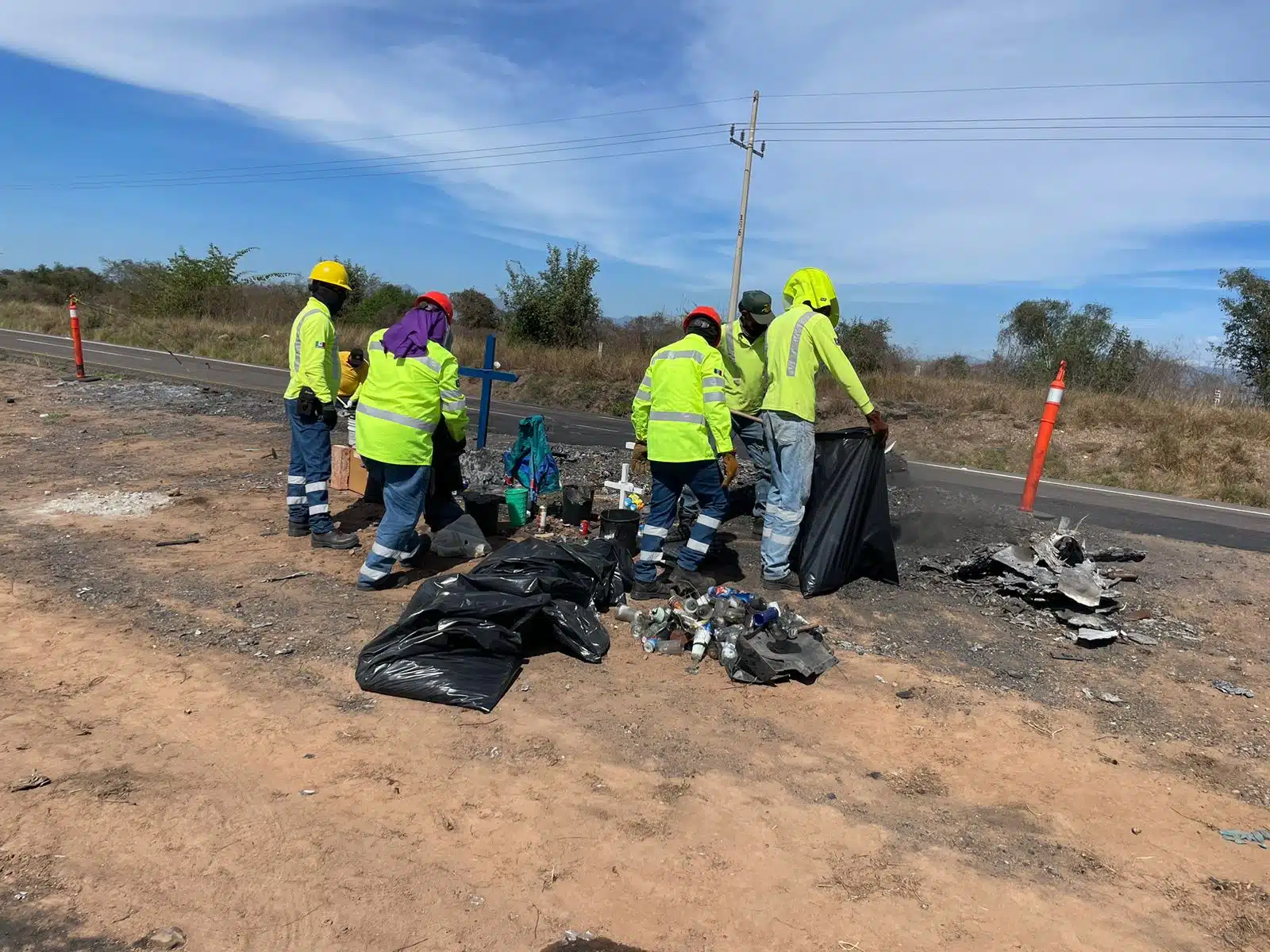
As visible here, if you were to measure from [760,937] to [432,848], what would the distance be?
3.49 ft

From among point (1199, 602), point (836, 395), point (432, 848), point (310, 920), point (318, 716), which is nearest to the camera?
point (310, 920)

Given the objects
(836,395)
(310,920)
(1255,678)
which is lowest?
(310,920)

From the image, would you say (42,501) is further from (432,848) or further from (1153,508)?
(1153,508)

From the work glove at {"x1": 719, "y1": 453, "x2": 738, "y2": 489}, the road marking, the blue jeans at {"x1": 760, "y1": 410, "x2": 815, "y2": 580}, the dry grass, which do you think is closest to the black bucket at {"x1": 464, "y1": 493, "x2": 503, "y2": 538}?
the work glove at {"x1": 719, "y1": 453, "x2": 738, "y2": 489}

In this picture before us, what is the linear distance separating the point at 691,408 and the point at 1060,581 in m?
2.55

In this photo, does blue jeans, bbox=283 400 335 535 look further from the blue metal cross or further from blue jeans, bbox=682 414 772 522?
blue jeans, bbox=682 414 772 522

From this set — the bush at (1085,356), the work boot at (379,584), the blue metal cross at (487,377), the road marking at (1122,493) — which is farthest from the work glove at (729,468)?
the bush at (1085,356)

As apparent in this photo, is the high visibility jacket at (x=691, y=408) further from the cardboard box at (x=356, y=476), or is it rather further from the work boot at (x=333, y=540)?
the cardboard box at (x=356, y=476)

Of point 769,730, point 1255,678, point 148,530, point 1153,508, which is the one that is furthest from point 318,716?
point 1153,508

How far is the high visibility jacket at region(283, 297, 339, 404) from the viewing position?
541 cm

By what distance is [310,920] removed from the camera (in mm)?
2186

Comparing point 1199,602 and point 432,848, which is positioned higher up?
point 1199,602

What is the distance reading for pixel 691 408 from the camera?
4613 millimetres

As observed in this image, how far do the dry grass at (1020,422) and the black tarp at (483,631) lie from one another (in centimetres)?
1052
